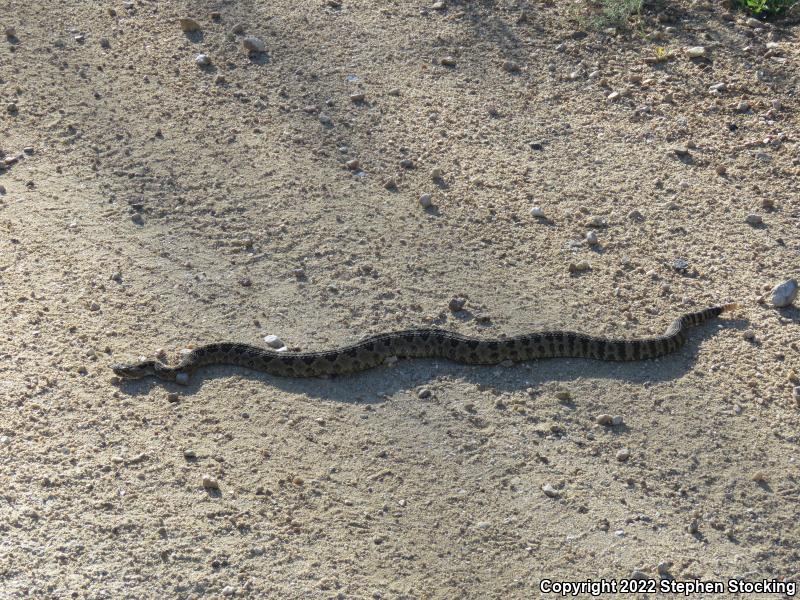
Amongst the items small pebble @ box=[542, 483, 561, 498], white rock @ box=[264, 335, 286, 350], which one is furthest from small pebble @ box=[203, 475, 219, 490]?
small pebble @ box=[542, 483, 561, 498]

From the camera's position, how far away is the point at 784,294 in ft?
27.8

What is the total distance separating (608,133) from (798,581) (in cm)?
544

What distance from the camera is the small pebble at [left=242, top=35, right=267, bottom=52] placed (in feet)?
38.4

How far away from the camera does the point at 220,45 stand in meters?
11.9

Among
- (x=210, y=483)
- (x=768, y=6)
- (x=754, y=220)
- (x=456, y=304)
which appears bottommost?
(x=210, y=483)

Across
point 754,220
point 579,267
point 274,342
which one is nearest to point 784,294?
point 754,220

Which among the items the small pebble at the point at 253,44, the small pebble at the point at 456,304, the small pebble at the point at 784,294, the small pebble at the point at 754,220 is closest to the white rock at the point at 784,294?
the small pebble at the point at 784,294

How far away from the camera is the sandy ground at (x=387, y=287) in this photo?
6.67 meters

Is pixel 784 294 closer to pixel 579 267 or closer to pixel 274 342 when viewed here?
pixel 579 267

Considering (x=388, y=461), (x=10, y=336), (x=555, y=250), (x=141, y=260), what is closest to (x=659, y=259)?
(x=555, y=250)

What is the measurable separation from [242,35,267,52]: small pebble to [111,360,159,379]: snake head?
15.9ft

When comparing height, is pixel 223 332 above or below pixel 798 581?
below

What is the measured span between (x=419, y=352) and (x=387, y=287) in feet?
2.78

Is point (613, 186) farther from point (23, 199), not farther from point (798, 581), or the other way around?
point (23, 199)
